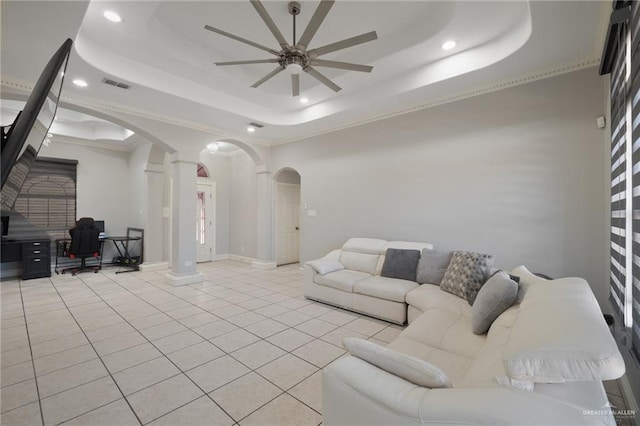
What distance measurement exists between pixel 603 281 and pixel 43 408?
5061 mm

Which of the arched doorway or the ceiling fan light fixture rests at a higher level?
the ceiling fan light fixture

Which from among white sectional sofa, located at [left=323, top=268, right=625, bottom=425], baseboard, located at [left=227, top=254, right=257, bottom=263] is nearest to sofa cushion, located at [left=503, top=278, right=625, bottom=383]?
white sectional sofa, located at [left=323, top=268, right=625, bottom=425]

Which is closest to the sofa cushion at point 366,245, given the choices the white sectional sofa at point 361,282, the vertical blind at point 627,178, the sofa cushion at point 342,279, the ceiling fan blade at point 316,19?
the white sectional sofa at point 361,282

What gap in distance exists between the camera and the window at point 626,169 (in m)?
1.79

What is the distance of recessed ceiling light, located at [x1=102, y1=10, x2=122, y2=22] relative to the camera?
2.81 meters

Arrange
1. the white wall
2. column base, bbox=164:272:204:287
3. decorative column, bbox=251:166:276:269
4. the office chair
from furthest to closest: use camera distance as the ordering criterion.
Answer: the white wall → decorative column, bbox=251:166:276:269 → the office chair → column base, bbox=164:272:204:287

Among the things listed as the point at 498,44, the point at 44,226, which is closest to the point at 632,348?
the point at 498,44

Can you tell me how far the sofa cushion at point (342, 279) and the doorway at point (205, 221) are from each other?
14.6 ft

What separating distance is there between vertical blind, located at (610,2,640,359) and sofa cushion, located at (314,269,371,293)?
8.12ft

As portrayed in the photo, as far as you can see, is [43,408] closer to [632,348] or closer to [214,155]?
[632,348]

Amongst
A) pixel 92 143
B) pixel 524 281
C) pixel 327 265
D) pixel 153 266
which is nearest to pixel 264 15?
pixel 524 281

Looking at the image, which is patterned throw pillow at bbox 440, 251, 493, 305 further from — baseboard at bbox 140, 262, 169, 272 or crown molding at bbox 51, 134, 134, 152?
crown molding at bbox 51, 134, 134, 152

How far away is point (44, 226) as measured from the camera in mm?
6484

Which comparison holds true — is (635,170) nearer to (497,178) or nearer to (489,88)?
(497,178)
